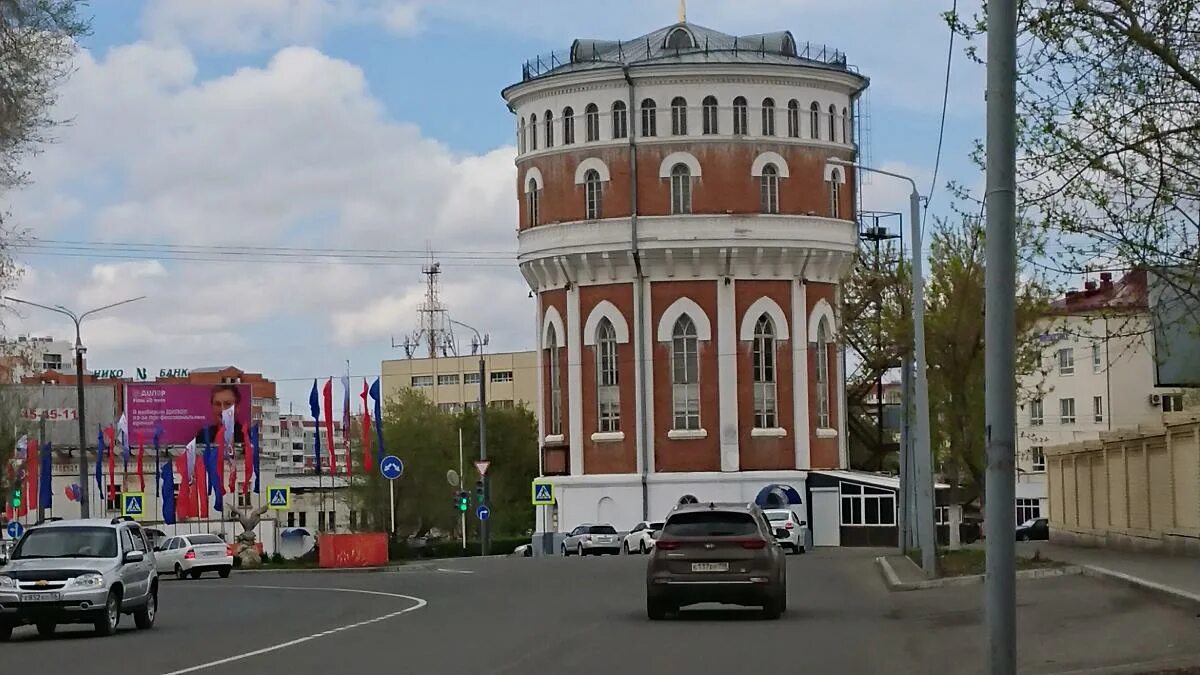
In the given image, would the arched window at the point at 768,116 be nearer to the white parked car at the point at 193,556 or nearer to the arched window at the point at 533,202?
the arched window at the point at 533,202

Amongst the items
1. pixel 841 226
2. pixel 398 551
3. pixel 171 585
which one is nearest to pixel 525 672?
pixel 171 585

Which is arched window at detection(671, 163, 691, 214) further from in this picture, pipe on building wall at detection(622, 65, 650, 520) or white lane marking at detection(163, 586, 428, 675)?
white lane marking at detection(163, 586, 428, 675)

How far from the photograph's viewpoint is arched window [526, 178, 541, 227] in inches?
3275

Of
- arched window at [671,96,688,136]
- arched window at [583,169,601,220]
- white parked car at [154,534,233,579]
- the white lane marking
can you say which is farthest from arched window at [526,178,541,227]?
the white lane marking

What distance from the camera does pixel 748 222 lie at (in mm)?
79875

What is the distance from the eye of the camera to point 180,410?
378ft

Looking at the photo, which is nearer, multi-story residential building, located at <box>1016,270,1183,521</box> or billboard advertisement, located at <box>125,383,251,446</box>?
multi-story residential building, located at <box>1016,270,1183,521</box>

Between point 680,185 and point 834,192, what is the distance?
7132 millimetres

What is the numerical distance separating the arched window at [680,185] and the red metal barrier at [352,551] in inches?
929

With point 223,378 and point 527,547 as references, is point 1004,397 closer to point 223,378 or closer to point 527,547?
point 527,547

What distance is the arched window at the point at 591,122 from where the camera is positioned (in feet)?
266

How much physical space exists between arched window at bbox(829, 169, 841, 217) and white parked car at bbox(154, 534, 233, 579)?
33.1 meters

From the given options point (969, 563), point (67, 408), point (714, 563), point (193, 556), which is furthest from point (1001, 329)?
point (67, 408)

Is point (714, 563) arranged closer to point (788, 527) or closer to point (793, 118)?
point (788, 527)
